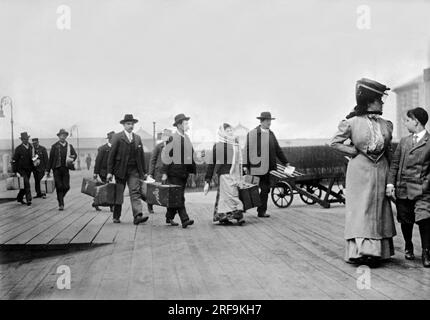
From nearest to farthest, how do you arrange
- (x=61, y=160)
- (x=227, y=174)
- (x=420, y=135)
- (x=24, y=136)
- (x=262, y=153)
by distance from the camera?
(x=420, y=135) → (x=227, y=174) → (x=262, y=153) → (x=61, y=160) → (x=24, y=136)

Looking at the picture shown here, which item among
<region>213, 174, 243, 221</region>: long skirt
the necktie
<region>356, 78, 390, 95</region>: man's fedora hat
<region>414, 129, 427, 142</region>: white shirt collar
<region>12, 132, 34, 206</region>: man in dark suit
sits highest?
<region>356, 78, 390, 95</region>: man's fedora hat

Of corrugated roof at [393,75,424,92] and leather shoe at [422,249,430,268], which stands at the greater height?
corrugated roof at [393,75,424,92]

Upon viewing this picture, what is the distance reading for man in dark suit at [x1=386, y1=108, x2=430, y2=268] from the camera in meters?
5.71

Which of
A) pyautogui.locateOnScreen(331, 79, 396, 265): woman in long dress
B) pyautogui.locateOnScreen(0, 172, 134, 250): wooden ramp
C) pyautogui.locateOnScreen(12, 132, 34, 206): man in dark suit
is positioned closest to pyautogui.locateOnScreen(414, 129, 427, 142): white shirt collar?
pyautogui.locateOnScreen(331, 79, 396, 265): woman in long dress

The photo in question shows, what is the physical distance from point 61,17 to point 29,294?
294cm

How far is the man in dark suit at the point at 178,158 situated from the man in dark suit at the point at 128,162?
609mm

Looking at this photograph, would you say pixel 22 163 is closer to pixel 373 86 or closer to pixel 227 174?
pixel 227 174

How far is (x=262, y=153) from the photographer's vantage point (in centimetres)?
1084

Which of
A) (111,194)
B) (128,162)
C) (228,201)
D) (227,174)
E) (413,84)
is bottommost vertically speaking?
(228,201)

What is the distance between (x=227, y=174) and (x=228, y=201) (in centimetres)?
50

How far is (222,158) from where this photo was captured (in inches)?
377

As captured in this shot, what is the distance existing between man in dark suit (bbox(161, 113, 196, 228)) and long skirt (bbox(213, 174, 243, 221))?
57cm

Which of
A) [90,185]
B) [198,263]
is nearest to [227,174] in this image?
[90,185]

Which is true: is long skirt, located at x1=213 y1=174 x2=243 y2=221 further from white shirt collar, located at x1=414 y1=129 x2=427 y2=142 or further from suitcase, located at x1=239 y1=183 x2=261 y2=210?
white shirt collar, located at x1=414 y1=129 x2=427 y2=142
